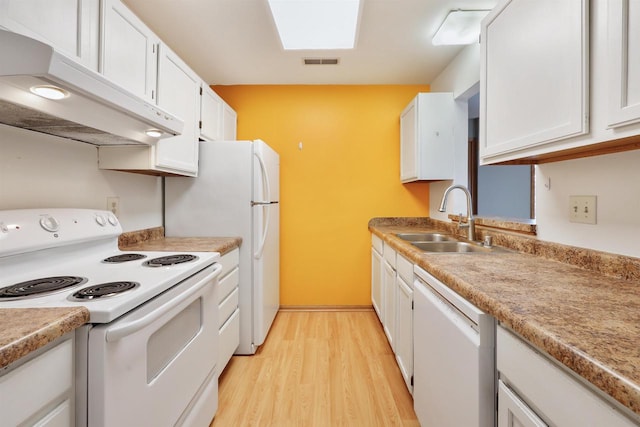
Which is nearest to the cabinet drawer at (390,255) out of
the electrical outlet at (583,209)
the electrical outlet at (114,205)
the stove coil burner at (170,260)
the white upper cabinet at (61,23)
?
the electrical outlet at (583,209)

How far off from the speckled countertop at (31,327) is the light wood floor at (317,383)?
46.5 inches

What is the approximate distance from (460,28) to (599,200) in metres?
1.48

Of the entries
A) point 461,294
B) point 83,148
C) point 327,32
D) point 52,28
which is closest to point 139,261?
point 83,148

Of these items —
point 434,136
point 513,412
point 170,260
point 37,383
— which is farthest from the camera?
point 434,136

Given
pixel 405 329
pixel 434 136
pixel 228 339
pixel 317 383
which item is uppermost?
pixel 434 136

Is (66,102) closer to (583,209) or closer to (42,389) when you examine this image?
(42,389)

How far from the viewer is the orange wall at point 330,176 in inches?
127

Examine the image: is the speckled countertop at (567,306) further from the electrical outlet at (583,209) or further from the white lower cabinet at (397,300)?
the white lower cabinet at (397,300)

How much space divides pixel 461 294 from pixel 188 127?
196 cm

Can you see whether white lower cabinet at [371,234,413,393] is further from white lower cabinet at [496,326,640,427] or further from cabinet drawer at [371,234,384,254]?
white lower cabinet at [496,326,640,427]

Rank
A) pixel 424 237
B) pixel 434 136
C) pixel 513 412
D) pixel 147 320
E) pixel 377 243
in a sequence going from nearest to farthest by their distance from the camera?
pixel 513 412 → pixel 147 320 → pixel 424 237 → pixel 434 136 → pixel 377 243

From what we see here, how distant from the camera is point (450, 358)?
1.09m

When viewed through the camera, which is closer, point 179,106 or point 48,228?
point 48,228

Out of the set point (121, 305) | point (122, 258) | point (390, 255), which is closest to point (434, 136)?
point (390, 255)
